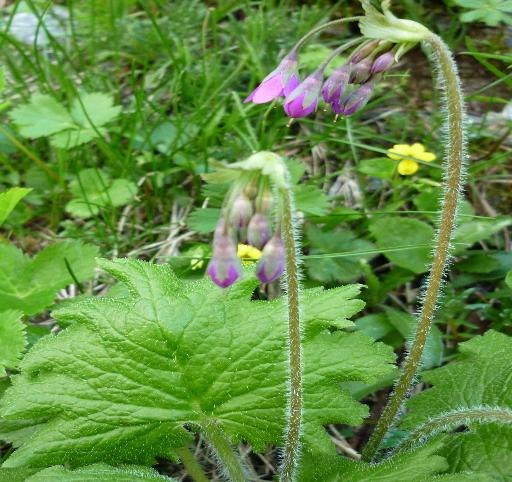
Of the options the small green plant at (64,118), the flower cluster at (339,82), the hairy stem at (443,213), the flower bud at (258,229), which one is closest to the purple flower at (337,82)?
the flower cluster at (339,82)

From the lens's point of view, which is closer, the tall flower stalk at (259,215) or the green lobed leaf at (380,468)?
the tall flower stalk at (259,215)

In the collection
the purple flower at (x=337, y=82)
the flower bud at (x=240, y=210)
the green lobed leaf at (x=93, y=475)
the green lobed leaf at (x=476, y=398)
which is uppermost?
the purple flower at (x=337, y=82)

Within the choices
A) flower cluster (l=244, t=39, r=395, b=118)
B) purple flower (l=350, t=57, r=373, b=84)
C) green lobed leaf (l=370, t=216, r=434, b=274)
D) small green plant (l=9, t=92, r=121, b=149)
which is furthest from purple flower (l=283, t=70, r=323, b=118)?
small green plant (l=9, t=92, r=121, b=149)

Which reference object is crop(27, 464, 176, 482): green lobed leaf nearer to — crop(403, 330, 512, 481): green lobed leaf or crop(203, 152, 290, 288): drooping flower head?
crop(203, 152, 290, 288): drooping flower head

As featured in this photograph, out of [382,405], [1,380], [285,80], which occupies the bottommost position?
[382,405]

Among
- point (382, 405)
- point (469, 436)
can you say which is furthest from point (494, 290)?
point (469, 436)

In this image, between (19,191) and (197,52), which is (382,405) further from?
(197,52)

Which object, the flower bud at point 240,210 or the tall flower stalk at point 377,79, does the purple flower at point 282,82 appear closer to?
the tall flower stalk at point 377,79

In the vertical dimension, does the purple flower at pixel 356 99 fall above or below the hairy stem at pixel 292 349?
above
